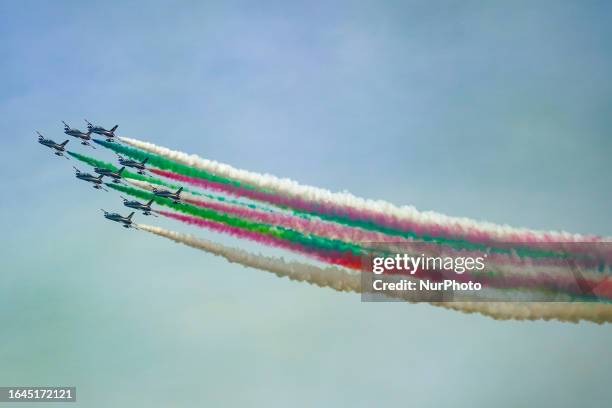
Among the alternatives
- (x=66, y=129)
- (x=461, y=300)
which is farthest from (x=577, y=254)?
(x=66, y=129)

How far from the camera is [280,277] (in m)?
81.2

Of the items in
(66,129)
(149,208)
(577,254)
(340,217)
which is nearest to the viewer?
(577,254)

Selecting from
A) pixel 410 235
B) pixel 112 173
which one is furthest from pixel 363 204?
pixel 112 173

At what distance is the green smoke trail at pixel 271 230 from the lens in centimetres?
7906

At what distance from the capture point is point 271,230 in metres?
82.8

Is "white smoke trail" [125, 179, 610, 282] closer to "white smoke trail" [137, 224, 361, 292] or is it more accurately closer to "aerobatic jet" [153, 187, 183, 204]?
"white smoke trail" [137, 224, 361, 292]

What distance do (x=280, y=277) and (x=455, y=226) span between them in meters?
15.2

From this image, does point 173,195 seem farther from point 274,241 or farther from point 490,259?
point 490,259

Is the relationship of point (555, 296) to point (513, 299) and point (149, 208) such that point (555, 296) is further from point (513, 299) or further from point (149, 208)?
point (149, 208)

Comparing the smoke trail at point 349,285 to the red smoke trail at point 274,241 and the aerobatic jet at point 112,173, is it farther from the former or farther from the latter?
the aerobatic jet at point 112,173

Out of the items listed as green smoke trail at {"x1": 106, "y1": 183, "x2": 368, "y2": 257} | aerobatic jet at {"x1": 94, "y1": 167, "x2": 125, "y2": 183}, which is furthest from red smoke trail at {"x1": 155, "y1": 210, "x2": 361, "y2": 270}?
aerobatic jet at {"x1": 94, "y1": 167, "x2": 125, "y2": 183}

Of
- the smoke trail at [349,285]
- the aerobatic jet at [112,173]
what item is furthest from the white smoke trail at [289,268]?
the aerobatic jet at [112,173]

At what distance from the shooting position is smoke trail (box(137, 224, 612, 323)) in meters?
73.4

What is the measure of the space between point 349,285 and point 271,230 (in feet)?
29.8
